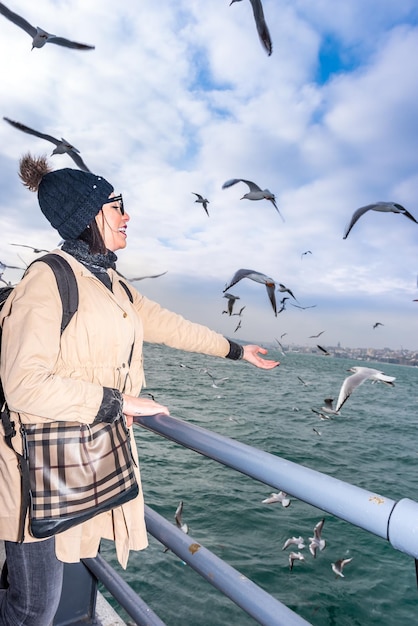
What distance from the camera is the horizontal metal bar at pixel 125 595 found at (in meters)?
1.52

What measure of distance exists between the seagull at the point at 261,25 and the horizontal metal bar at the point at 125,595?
5308 millimetres

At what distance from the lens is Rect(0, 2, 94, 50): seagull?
256 inches

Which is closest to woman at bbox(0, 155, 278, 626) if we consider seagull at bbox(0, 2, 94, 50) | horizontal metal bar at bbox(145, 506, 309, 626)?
horizontal metal bar at bbox(145, 506, 309, 626)

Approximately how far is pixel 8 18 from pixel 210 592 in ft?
30.1

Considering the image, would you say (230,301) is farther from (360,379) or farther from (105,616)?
(105,616)

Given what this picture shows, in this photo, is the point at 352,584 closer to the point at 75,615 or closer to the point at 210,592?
the point at 210,592

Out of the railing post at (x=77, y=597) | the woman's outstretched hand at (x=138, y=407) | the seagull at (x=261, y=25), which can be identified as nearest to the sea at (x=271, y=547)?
the woman's outstretched hand at (x=138, y=407)

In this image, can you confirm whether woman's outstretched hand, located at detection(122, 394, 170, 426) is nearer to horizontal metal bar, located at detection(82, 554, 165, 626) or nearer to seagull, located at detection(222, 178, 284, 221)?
horizontal metal bar, located at detection(82, 554, 165, 626)

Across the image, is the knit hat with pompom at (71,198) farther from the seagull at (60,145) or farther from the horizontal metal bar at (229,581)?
the seagull at (60,145)

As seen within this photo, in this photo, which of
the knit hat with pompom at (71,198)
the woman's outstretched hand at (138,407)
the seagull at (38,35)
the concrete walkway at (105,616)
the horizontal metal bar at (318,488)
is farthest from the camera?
the seagull at (38,35)

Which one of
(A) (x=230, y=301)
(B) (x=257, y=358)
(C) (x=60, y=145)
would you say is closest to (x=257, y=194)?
(A) (x=230, y=301)

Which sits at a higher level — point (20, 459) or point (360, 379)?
point (360, 379)

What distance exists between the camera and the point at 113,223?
1.73 metres

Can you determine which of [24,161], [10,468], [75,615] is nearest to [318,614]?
[75,615]
